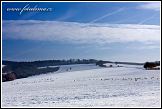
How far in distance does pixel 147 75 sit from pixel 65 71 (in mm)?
4843

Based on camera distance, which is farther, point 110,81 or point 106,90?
point 110,81

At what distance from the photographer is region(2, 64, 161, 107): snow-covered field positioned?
41.4ft

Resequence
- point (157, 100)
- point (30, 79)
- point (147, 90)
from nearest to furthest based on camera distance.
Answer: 1. point (157, 100)
2. point (147, 90)
3. point (30, 79)

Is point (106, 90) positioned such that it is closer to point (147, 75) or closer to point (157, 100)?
point (157, 100)

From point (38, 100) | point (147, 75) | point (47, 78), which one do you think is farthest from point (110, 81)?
point (38, 100)

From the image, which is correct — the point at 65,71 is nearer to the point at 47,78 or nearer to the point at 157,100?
the point at 47,78

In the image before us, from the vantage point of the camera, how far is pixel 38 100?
13.5m

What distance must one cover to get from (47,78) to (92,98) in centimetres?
749

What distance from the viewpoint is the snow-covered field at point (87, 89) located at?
41.4 ft

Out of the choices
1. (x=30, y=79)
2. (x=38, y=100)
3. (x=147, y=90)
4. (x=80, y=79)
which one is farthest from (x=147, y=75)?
(x=38, y=100)

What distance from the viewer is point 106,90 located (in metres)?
15.4

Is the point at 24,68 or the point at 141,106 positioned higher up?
the point at 24,68

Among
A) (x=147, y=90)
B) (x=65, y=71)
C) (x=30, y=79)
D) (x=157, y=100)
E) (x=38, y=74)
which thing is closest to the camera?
(x=157, y=100)

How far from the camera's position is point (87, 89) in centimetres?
1581
